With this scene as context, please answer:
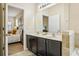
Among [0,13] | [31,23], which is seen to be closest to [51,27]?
[31,23]

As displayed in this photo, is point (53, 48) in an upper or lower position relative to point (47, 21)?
lower

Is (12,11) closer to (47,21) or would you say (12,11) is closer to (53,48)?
(47,21)

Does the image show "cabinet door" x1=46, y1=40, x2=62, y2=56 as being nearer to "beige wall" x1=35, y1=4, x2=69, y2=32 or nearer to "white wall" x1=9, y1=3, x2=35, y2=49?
"beige wall" x1=35, y1=4, x2=69, y2=32

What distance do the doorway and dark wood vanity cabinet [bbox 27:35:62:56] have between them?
168mm

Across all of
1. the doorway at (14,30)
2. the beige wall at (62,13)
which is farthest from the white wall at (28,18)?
the beige wall at (62,13)

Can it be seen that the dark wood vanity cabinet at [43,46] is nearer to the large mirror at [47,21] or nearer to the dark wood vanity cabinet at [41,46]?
the dark wood vanity cabinet at [41,46]

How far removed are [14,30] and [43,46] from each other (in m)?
0.59

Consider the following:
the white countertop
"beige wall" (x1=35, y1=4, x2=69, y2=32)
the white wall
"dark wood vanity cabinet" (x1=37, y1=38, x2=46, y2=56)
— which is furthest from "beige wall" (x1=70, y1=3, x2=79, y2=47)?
the white wall

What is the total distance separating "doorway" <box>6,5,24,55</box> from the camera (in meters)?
1.73

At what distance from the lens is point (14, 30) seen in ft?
5.76

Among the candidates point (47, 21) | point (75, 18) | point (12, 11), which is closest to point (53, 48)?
point (47, 21)

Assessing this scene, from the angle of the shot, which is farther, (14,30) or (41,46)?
(41,46)

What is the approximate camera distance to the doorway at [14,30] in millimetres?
1731

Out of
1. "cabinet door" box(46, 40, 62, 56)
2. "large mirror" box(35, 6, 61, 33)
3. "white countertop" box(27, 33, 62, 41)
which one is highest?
"large mirror" box(35, 6, 61, 33)
